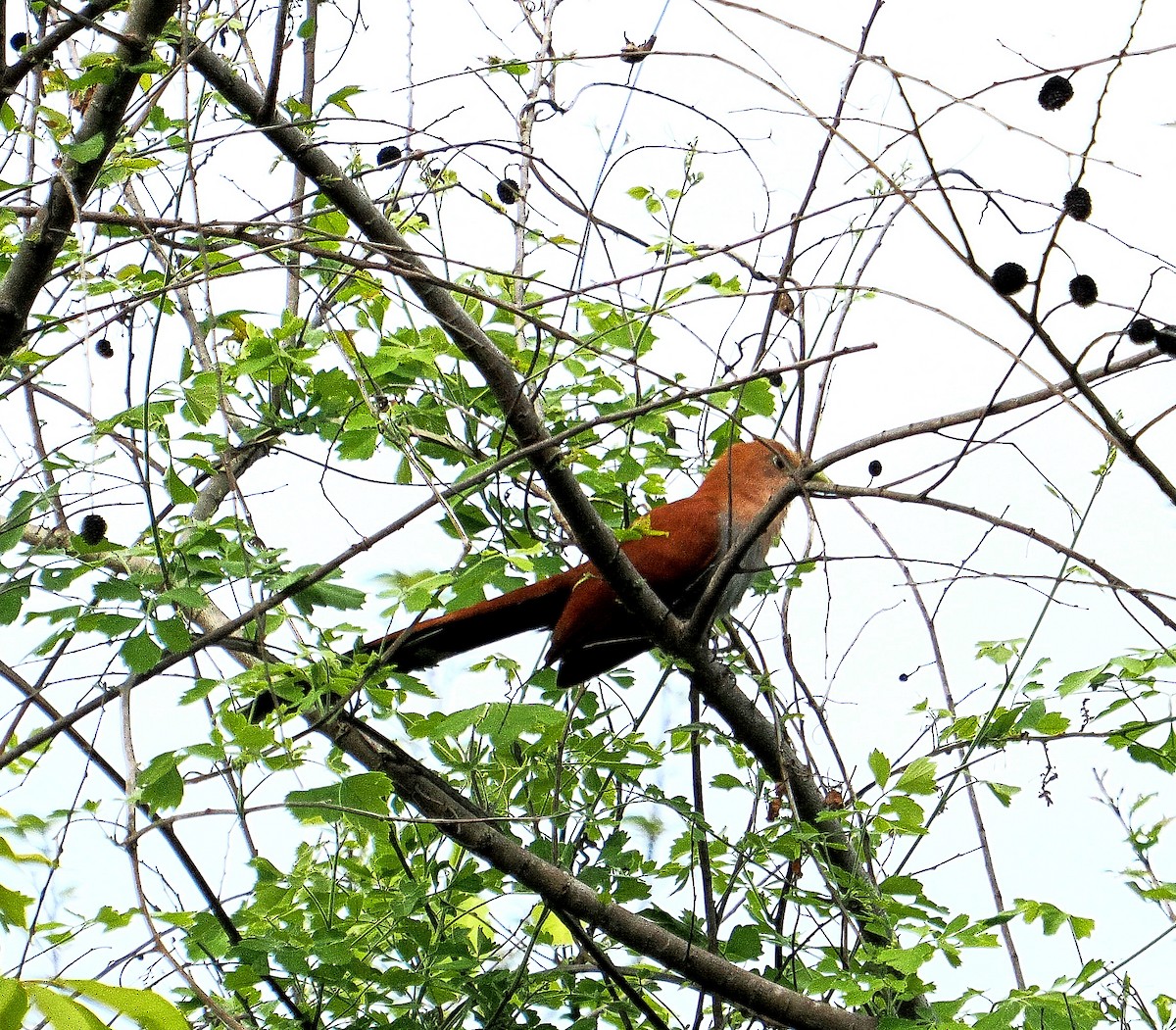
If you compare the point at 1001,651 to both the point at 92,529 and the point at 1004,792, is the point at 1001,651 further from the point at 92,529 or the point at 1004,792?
the point at 92,529

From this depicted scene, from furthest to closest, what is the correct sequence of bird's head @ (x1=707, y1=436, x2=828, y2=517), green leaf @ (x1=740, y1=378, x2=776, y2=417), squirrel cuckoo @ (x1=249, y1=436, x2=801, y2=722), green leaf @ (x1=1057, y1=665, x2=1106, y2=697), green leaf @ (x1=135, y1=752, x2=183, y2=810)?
bird's head @ (x1=707, y1=436, x2=828, y2=517) → squirrel cuckoo @ (x1=249, y1=436, x2=801, y2=722) → green leaf @ (x1=740, y1=378, x2=776, y2=417) → green leaf @ (x1=1057, y1=665, x2=1106, y2=697) → green leaf @ (x1=135, y1=752, x2=183, y2=810)

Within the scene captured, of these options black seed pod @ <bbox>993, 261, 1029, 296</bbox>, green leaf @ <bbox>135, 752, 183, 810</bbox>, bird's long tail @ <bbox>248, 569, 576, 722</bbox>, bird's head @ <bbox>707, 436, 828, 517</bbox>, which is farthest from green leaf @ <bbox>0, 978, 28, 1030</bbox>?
bird's head @ <bbox>707, 436, 828, 517</bbox>

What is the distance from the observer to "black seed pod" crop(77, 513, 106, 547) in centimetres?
212

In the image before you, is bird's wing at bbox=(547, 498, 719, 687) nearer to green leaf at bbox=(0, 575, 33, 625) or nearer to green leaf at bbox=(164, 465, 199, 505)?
green leaf at bbox=(164, 465, 199, 505)

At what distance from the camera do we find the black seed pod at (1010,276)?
1.79 metres

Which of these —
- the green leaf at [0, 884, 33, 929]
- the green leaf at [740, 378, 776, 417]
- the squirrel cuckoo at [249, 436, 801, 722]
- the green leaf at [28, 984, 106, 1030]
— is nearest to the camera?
the green leaf at [28, 984, 106, 1030]

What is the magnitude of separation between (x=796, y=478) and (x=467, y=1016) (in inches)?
51.8

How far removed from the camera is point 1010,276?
179 centimetres

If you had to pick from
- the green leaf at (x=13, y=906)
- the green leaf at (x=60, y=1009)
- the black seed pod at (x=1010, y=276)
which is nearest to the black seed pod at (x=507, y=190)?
the black seed pod at (x=1010, y=276)

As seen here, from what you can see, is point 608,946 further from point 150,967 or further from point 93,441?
point 93,441

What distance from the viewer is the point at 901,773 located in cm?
235

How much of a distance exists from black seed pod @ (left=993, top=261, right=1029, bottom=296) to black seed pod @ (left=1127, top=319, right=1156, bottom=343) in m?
0.17

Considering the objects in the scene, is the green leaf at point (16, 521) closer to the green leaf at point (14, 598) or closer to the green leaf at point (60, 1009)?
the green leaf at point (14, 598)

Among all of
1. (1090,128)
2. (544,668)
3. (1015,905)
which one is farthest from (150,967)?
(1090,128)
